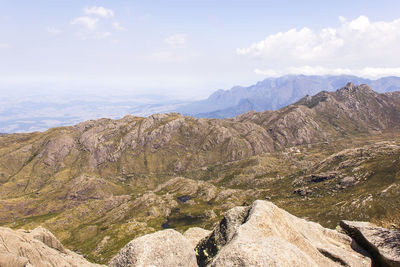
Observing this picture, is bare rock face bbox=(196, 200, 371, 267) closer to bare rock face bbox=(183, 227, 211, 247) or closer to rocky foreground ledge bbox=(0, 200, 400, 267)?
rocky foreground ledge bbox=(0, 200, 400, 267)

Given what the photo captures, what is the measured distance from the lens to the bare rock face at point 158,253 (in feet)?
74.1

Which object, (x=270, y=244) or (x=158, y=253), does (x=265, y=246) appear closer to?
(x=270, y=244)

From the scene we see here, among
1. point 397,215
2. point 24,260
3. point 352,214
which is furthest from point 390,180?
point 24,260

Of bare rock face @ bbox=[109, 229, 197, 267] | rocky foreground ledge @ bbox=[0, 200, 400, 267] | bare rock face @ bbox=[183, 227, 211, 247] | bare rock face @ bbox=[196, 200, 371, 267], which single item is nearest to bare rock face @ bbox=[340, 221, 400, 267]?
rocky foreground ledge @ bbox=[0, 200, 400, 267]

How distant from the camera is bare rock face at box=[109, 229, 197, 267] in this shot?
2258cm

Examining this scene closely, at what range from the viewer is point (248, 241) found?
1605cm

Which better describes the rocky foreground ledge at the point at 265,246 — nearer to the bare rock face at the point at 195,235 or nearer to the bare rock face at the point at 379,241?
the bare rock face at the point at 379,241

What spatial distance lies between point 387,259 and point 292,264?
466 inches

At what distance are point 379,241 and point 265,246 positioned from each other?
15059mm

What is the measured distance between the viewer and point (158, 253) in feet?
76.0

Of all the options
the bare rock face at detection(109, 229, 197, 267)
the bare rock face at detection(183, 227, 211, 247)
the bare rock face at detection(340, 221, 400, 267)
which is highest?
the bare rock face at detection(340, 221, 400, 267)

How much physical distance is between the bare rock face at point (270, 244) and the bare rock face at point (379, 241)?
926 mm

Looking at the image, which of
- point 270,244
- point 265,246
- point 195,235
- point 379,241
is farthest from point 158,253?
point 379,241

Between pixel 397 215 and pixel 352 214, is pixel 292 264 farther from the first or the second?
pixel 352 214
